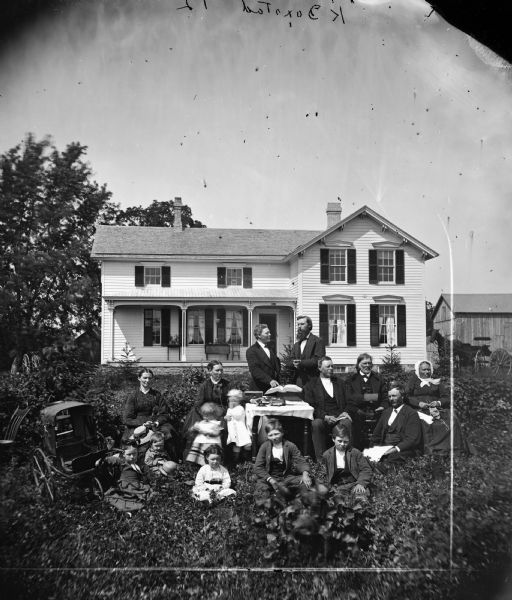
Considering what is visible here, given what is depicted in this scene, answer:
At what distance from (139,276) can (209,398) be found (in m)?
1.08

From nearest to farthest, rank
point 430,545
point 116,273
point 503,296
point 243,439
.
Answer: point 430,545 < point 503,296 < point 116,273 < point 243,439

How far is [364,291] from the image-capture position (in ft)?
11.0

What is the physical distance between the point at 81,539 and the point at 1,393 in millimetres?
977

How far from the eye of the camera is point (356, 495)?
2945 mm

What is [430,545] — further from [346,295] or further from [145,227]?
[145,227]

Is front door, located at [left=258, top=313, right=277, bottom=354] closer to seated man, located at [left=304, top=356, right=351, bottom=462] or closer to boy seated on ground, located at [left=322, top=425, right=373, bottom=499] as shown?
seated man, located at [left=304, top=356, right=351, bottom=462]

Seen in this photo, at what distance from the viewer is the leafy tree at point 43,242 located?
2674mm

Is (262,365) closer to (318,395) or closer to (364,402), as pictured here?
(318,395)

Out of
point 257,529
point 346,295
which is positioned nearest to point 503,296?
point 346,295

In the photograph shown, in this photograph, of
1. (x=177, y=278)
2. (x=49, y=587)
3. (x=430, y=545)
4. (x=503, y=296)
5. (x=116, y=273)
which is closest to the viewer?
(x=49, y=587)

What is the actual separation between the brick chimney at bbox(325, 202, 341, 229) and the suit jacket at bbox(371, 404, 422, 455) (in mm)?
1505

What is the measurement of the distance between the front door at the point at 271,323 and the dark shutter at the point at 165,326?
0.68 meters

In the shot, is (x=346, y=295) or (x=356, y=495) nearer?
(x=356, y=495)

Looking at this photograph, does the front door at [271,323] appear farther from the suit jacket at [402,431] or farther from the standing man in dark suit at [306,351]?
the suit jacket at [402,431]
